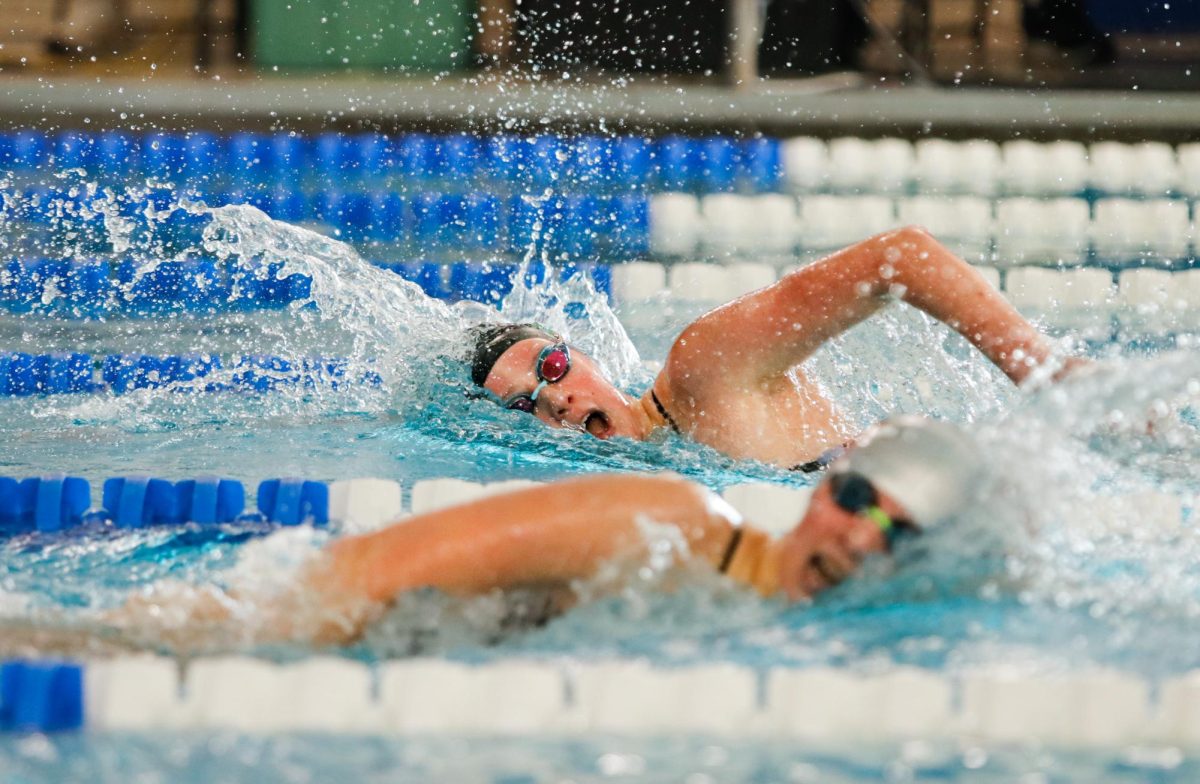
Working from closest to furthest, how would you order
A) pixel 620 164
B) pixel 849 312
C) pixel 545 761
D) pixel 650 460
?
pixel 545 761
pixel 849 312
pixel 650 460
pixel 620 164

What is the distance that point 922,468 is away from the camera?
1797 mm

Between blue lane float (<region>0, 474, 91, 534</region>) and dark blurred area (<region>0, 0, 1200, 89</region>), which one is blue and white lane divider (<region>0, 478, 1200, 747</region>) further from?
dark blurred area (<region>0, 0, 1200, 89</region>)

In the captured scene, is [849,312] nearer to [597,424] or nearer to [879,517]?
[597,424]

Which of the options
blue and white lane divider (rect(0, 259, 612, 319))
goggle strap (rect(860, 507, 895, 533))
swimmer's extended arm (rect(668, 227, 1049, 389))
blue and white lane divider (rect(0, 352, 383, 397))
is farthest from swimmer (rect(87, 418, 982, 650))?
blue and white lane divider (rect(0, 259, 612, 319))

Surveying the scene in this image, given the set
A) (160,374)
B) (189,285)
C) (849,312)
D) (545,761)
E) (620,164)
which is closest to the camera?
(545,761)

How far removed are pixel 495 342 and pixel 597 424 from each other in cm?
27

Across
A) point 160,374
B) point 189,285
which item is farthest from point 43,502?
point 189,285

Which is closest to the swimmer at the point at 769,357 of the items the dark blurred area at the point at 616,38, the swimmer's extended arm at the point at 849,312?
the swimmer's extended arm at the point at 849,312

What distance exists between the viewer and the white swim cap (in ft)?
5.84

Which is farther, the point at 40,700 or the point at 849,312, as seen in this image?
the point at 849,312

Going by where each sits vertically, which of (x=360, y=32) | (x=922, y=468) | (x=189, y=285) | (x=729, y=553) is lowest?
(x=189, y=285)

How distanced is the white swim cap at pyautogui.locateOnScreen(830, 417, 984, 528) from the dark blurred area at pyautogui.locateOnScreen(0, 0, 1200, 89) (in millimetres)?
4232

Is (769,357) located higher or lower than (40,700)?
higher

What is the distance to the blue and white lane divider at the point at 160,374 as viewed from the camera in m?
3.61
